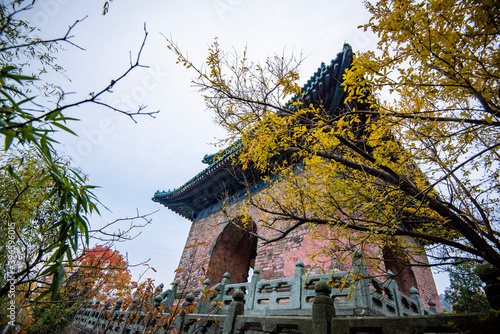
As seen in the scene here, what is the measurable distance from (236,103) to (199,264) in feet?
21.6

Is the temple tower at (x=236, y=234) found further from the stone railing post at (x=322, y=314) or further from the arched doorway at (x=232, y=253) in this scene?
the stone railing post at (x=322, y=314)

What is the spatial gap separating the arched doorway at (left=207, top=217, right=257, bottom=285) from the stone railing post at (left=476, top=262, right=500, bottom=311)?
20.4ft

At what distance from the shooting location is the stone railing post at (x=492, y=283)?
6.11ft

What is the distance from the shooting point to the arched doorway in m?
8.22

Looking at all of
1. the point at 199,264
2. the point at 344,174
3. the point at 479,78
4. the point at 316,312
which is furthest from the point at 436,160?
the point at 199,264

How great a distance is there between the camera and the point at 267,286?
486 centimetres

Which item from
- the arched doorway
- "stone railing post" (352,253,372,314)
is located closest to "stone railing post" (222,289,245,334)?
"stone railing post" (352,253,372,314)

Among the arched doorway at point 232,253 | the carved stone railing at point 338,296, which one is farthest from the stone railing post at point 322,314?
the arched doorway at point 232,253

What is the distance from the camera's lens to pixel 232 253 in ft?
29.4

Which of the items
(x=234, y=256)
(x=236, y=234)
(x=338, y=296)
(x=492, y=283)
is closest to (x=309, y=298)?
(x=338, y=296)

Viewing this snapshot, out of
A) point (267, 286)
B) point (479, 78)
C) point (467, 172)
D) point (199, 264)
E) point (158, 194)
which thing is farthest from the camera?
point (158, 194)

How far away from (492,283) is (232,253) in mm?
7845

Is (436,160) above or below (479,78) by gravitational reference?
above

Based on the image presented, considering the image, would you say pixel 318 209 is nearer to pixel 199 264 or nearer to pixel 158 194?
pixel 199 264
